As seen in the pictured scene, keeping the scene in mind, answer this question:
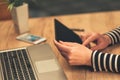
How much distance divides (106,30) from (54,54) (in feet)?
1.27

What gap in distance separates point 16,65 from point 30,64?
59 millimetres

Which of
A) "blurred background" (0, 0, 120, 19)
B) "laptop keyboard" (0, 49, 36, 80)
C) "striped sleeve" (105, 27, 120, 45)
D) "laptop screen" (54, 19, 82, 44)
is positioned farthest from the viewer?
"blurred background" (0, 0, 120, 19)

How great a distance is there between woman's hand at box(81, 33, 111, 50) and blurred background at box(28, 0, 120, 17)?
213cm

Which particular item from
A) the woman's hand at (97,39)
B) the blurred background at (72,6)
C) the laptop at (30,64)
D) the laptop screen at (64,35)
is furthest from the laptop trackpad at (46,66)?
the blurred background at (72,6)

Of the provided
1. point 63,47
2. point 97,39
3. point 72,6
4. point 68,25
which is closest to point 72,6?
point 72,6

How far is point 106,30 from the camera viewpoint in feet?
4.84

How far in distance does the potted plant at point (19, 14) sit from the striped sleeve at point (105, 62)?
0.51 m

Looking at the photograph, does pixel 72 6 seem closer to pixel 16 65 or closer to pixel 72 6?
pixel 72 6

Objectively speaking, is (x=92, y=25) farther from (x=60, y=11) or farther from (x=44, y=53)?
(x=60, y=11)

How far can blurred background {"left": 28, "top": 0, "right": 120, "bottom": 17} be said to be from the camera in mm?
3463

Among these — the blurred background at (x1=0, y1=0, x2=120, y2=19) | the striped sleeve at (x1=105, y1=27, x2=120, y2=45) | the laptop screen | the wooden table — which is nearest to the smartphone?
the wooden table

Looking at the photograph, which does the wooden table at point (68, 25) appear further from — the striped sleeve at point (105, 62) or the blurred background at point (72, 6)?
the blurred background at point (72, 6)

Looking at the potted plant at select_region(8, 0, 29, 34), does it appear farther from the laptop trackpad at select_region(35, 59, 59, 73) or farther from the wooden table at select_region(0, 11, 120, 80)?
the laptop trackpad at select_region(35, 59, 59, 73)

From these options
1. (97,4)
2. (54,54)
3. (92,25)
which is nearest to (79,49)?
(54,54)
